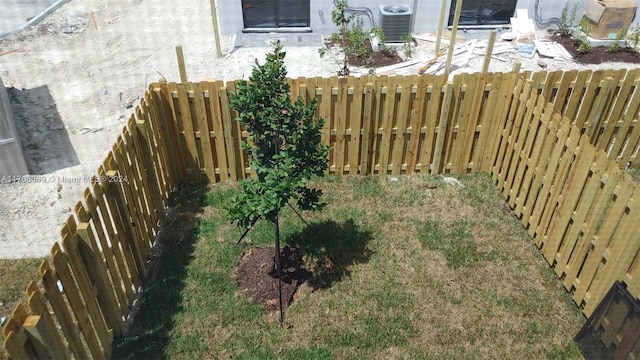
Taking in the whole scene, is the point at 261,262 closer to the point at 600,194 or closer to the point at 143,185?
the point at 143,185

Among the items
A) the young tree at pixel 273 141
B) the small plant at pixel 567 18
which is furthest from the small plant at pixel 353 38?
the young tree at pixel 273 141

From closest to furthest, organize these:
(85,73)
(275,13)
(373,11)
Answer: (85,73), (373,11), (275,13)

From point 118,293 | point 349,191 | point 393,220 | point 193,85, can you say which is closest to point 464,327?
point 393,220

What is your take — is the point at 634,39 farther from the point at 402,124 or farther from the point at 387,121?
the point at 387,121

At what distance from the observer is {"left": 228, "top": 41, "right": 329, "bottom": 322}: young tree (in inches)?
169

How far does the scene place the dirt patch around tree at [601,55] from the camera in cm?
1076

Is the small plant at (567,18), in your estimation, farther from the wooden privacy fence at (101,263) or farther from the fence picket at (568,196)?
the wooden privacy fence at (101,263)

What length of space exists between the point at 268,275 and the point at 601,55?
10.0 m

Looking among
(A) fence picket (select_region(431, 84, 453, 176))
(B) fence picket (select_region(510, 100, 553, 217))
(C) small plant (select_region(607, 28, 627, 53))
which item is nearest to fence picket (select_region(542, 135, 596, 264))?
(B) fence picket (select_region(510, 100, 553, 217))

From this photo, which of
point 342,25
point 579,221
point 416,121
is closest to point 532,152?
point 579,221

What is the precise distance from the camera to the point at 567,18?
11781mm

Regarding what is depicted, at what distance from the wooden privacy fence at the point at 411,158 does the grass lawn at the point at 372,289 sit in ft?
1.03

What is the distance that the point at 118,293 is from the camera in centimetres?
462

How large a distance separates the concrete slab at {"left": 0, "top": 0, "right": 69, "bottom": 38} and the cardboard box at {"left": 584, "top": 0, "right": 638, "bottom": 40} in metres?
15.1
